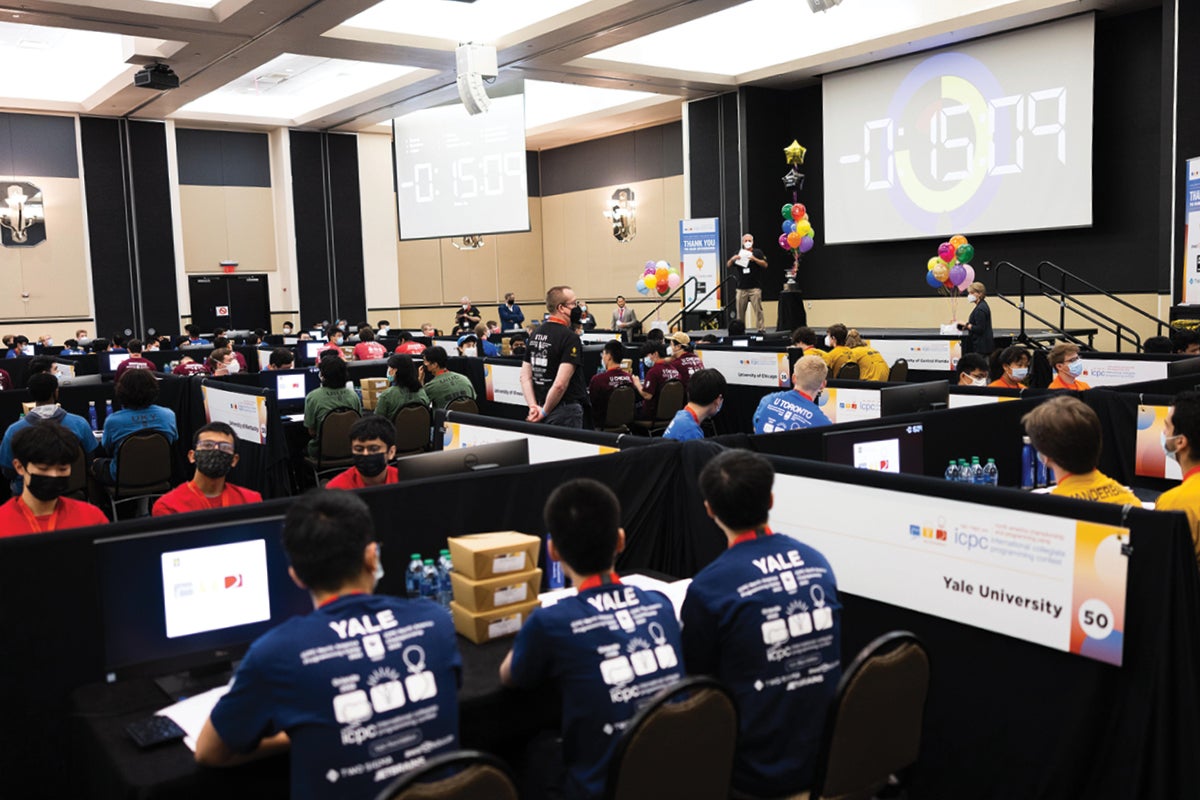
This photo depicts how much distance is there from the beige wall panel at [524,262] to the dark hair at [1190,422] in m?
19.9

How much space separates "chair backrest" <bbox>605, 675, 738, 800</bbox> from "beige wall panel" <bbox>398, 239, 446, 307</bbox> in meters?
19.9

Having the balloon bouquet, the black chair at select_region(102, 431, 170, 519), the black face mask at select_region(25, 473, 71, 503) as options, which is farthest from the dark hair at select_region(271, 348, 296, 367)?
the balloon bouquet

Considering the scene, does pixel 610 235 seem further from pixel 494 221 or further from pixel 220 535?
pixel 220 535

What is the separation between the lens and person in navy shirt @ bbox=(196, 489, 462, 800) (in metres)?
1.88

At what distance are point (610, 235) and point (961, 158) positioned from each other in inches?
335

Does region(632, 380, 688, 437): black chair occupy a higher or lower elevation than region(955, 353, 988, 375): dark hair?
lower

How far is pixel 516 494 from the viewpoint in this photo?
3168 mm

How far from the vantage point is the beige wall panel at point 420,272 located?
21.4 metres

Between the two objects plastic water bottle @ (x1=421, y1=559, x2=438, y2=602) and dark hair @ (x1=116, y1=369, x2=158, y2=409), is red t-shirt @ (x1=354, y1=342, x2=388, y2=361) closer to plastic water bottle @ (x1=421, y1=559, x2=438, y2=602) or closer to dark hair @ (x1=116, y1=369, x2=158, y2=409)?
dark hair @ (x1=116, y1=369, x2=158, y2=409)

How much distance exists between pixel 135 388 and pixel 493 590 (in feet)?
13.9

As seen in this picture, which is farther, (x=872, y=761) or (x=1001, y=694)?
(x=1001, y=694)

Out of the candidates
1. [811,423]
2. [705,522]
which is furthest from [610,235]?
[705,522]

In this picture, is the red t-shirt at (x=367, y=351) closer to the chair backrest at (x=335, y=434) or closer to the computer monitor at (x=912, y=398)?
the chair backrest at (x=335, y=434)

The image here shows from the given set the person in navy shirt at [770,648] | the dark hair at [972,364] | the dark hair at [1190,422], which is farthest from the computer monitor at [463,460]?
the dark hair at [972,364]
